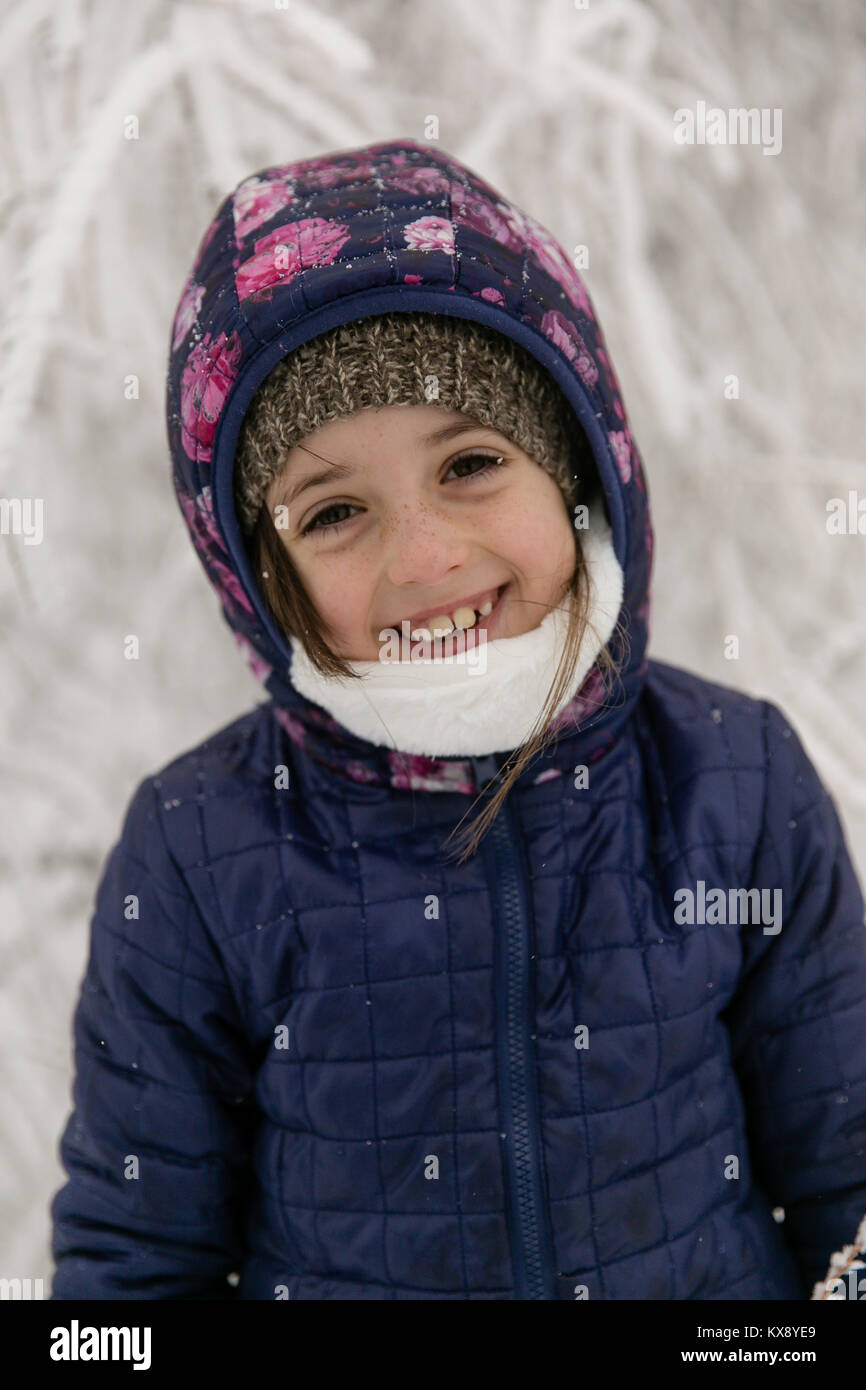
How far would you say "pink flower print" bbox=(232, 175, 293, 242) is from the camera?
84 cm

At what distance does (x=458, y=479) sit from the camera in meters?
0.83

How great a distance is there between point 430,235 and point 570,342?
0.13 m

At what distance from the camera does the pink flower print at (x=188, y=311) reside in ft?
2.82

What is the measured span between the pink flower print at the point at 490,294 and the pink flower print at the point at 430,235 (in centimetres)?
3

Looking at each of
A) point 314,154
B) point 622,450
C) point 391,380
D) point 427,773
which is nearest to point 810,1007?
point 427,773

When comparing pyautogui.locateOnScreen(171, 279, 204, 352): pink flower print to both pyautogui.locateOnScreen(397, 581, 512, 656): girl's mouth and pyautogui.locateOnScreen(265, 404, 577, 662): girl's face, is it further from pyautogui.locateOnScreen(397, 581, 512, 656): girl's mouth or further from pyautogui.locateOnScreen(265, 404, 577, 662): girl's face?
pyautogui.locateOnScreen(397, 581, 512, 656): girl's mouth

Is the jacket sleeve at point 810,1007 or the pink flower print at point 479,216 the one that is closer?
the pink flower print at point 479,216

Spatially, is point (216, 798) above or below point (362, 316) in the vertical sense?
below

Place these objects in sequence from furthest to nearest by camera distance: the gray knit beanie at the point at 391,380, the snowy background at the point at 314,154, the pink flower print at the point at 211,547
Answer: the snowy background at the point at 314,154
the pink flower print at the point at 211,547
the gray knit beanie at the point at 391,380

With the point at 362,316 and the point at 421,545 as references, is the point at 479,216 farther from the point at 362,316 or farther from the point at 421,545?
the point at 421,545

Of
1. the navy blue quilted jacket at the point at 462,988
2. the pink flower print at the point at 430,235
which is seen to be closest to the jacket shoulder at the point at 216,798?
the navy blue quilted jacket at the point at 462,988

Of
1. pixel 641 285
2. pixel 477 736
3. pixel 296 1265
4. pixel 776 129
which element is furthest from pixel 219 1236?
pixel 776 129

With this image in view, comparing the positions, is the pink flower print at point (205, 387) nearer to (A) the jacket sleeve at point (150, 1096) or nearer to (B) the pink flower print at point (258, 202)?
(B) the pink flower print at point (258, 202)

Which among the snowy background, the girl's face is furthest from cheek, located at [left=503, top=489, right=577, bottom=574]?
the snowy background
